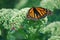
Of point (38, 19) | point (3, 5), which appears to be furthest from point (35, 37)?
point (3, 5)

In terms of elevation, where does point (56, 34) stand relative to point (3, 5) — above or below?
below

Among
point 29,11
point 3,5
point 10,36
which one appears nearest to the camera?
point 29,11

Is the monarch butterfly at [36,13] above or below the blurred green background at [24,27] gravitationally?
above

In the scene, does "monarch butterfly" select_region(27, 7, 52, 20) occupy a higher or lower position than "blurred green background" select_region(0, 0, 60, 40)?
higher

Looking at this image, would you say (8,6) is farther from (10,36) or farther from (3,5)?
(10,36)

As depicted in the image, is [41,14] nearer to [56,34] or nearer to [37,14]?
[37,14]

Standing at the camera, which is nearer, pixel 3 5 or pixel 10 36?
pixel 10 36

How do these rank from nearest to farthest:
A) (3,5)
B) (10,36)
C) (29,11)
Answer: (29,11), (10,36), (3,5)

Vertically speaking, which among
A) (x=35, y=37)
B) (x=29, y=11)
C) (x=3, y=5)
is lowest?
(x=35, y=37)

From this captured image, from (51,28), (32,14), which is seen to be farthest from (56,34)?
(32,14)
